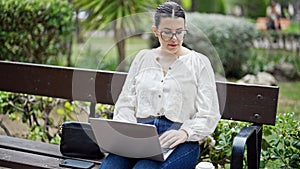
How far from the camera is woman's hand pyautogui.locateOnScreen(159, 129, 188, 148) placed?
2.67m

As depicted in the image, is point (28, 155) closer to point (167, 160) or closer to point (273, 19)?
point (167, 160)

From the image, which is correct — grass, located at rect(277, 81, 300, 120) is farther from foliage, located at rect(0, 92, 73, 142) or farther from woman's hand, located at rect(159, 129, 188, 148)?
woman's hand, located at rect(159, 129, 188, 148)

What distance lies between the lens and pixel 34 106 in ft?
14.7

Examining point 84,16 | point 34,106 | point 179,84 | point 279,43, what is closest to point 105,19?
point 84,16

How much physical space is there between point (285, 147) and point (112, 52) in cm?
176

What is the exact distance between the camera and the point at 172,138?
2.68 m

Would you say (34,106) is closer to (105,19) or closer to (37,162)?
(37,162)

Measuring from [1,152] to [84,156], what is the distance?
0.57 m

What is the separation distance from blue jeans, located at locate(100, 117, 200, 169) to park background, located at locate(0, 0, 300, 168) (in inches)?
17.3

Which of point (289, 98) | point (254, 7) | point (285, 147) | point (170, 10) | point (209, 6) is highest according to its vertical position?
point (254, 7)

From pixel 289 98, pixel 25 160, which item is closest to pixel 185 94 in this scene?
pixel 25 160

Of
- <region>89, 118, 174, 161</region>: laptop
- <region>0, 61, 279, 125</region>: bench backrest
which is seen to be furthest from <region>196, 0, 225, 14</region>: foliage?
<region>89, 118, 174, 161</region>: laptop

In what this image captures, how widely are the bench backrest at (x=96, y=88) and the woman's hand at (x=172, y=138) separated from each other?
42 cm

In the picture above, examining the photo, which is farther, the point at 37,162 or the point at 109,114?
the point at 109,114
